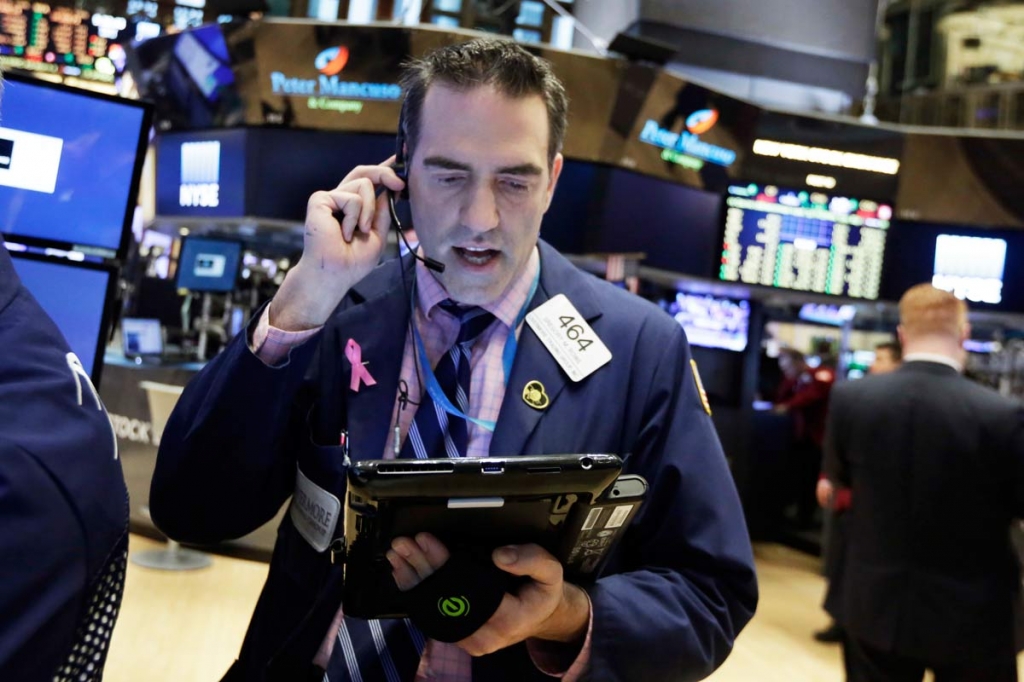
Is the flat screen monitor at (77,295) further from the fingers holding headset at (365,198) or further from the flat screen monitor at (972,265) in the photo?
the flat screen monitor at (972,265)

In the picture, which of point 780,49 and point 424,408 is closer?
point 424,408

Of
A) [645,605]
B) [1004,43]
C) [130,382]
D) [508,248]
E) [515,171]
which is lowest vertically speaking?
[130,382]

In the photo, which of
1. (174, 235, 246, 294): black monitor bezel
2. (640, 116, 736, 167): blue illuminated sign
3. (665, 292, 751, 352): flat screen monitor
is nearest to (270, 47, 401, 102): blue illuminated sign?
(174, 235, 246, 294): black monitor bezel

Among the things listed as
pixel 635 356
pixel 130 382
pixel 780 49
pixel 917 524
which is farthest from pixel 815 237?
pixel 635 356

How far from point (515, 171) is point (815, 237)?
525 centimetres

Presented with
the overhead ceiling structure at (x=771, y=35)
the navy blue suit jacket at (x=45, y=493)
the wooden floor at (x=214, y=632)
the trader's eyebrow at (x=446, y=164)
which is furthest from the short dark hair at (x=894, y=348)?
the navy blue suit jacket at (x=45, y=493)

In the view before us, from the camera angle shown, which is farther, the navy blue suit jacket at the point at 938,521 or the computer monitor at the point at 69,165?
the navy blue suit jacket at the point at 938,521

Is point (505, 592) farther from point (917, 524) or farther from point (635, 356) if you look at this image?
point (917, 524)

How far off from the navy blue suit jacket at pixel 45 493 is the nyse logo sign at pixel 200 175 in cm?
540

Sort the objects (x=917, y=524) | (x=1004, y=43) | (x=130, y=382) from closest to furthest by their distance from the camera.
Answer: (x=917, y=524)
(x=130, y=382)
(x=1004, y=43)

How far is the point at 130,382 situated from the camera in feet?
18.5

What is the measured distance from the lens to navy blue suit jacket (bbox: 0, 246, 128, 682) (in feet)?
2.18

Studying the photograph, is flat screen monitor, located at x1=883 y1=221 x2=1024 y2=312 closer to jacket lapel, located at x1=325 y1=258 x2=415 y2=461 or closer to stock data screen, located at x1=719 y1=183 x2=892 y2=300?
stock data screen, located at x1=719 y1=183 x2=892 y2=300

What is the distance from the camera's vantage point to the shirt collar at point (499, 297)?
1376 mm
